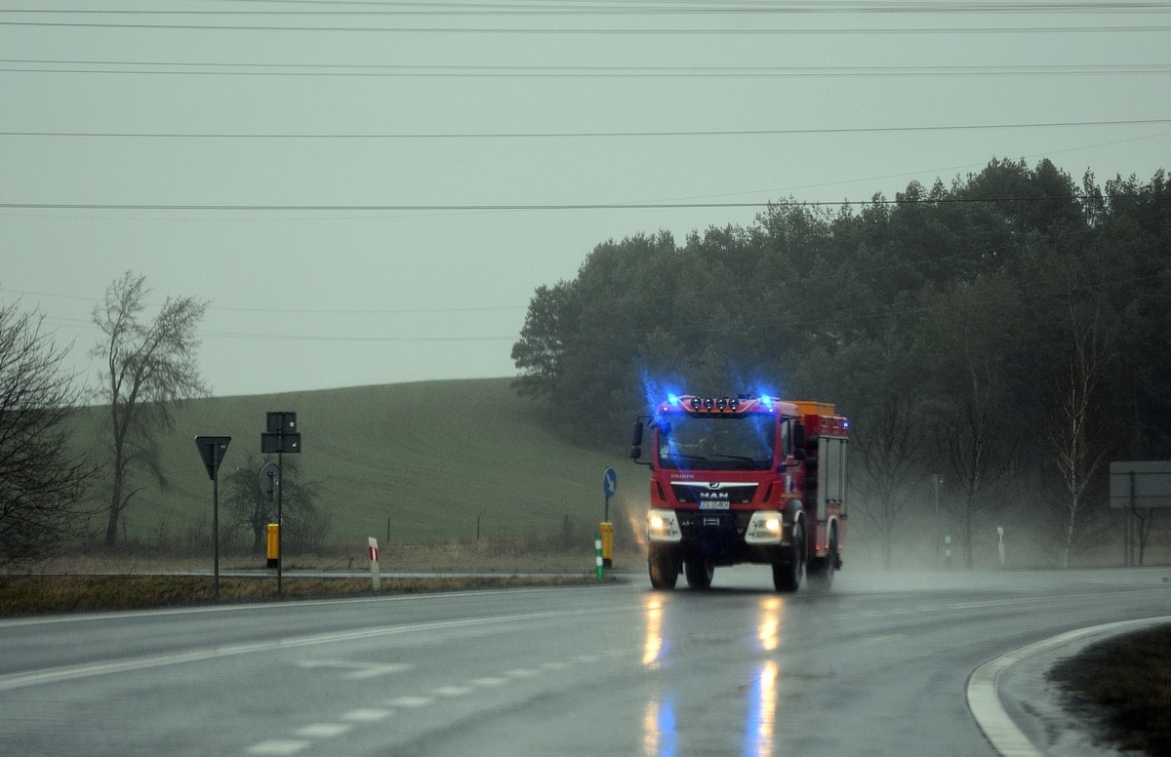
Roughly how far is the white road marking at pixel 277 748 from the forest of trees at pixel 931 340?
45660mm

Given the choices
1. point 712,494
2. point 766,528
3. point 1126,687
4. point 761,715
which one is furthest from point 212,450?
point 761,715

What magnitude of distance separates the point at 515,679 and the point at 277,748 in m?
3.89

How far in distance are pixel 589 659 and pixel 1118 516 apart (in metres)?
52.1

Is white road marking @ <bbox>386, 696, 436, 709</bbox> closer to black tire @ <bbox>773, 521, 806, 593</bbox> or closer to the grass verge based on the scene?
the grass verge

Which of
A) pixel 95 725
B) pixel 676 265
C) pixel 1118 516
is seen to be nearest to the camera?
pixel 95 725

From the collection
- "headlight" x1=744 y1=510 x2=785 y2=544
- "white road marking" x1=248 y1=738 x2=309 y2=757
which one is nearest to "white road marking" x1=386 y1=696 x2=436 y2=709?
"white road marking" x1=248 y1=738 x2=309 y2=757

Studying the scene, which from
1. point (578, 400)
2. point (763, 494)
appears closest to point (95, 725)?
point (763, 494)

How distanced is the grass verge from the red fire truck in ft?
31.1

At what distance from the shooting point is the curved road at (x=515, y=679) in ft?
30.0

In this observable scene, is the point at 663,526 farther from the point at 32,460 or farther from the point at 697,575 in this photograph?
the point at 32,460

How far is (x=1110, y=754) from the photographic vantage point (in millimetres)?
8875

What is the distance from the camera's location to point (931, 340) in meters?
82.8

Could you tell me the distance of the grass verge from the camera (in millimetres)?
9570

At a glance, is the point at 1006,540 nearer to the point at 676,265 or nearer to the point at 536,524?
the point at 536,524
